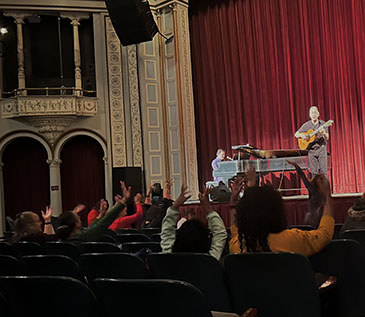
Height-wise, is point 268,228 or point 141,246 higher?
point 268,228

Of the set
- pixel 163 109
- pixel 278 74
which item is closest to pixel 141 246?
pixel 278 74

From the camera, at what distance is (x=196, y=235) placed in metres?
2.85

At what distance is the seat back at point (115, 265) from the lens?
9.48 ft

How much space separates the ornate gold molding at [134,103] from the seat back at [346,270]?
34.7ft

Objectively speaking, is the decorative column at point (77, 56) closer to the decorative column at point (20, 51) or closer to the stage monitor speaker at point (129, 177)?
the decorative column at point (20, 51)

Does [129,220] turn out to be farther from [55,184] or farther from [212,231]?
[55,184]

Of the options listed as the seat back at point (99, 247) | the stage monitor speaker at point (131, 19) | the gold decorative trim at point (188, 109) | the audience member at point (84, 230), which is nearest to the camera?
the seat back at point (99, 247)

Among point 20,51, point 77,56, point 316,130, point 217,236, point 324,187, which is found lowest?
point 217,236

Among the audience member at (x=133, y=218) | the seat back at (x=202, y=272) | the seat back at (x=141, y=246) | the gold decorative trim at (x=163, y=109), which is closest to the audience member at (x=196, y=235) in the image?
the seat back at (x=202, y=272)

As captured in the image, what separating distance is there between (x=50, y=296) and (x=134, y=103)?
Answer: 11.6 m

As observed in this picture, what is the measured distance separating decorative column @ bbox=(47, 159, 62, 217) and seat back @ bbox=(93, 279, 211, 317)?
1184 centimetres

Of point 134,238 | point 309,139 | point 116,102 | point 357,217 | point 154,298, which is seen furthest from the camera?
point 116,102

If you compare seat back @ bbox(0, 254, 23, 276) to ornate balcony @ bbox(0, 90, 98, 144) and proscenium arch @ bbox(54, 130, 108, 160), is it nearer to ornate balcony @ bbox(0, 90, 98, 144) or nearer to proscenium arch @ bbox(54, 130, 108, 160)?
ornate balcony @ bbox(0, 90, 98, 144)

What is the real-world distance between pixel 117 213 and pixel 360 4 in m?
8.66
